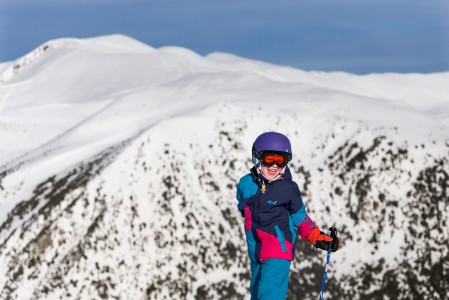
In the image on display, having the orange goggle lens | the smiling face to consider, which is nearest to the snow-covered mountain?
the smiling face

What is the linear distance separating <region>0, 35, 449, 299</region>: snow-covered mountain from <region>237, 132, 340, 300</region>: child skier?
1497cm

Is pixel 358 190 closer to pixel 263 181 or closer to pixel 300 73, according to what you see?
pixel 263 181

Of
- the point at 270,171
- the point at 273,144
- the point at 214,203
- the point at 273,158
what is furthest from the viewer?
the point at 214,203

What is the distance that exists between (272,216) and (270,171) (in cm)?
54

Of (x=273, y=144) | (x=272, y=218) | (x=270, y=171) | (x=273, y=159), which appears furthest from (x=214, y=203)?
(x=273, y=144)

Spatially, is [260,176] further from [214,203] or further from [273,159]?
[214,203]

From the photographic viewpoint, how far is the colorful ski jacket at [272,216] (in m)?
7.02

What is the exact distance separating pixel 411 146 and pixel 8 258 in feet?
54.8

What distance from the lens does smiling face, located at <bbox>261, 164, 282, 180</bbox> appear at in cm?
697

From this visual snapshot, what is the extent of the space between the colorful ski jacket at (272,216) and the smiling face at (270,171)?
75 millimetres

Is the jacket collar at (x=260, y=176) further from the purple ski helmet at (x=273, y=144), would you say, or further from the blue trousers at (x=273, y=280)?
the blue trousers at (x=273, y=280)


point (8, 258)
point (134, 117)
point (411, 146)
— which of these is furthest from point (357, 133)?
point (8, 258)

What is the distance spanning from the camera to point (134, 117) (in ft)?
104

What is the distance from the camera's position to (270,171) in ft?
23.0
